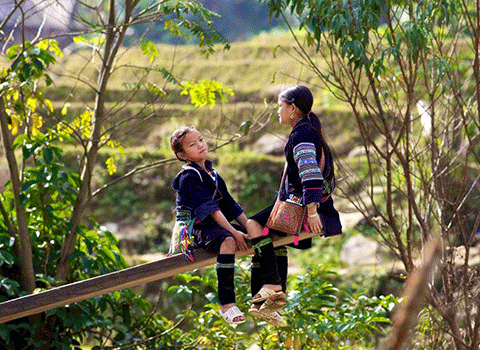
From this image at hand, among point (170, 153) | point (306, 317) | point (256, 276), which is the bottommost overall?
point (306, 317)

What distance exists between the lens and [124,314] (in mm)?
4645

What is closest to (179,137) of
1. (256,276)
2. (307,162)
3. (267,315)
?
(307,162)

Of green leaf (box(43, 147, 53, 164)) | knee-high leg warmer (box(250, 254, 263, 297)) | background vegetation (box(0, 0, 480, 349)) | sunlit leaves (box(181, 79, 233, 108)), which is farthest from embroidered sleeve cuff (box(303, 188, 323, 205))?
green leaf (box(43, 147, 53, 164))

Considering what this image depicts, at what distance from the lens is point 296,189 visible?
9.52 ft

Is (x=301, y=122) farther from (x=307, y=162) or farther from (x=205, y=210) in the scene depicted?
(x=205, y=210)

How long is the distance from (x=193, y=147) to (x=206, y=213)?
0.26m

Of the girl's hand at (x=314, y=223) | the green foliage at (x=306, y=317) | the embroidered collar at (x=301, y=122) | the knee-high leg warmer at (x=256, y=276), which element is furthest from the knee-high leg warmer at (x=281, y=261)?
the green foliage at (x=306, y=317)

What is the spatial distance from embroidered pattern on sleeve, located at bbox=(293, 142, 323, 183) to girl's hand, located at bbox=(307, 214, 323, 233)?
155mm

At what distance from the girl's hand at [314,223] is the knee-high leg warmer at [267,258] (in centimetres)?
17

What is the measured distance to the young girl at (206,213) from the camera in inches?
114

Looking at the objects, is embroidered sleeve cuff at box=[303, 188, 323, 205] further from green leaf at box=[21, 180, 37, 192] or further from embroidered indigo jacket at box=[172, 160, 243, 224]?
green leaf at box=[21, 180, 37, 192]

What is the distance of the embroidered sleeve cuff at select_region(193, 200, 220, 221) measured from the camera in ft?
9.47

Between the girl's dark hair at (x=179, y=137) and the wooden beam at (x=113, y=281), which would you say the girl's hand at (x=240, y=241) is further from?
the girl's dark hair at (x=179, y=137)

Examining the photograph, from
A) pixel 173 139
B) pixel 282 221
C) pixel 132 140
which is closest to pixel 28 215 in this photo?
pixel 173 139
